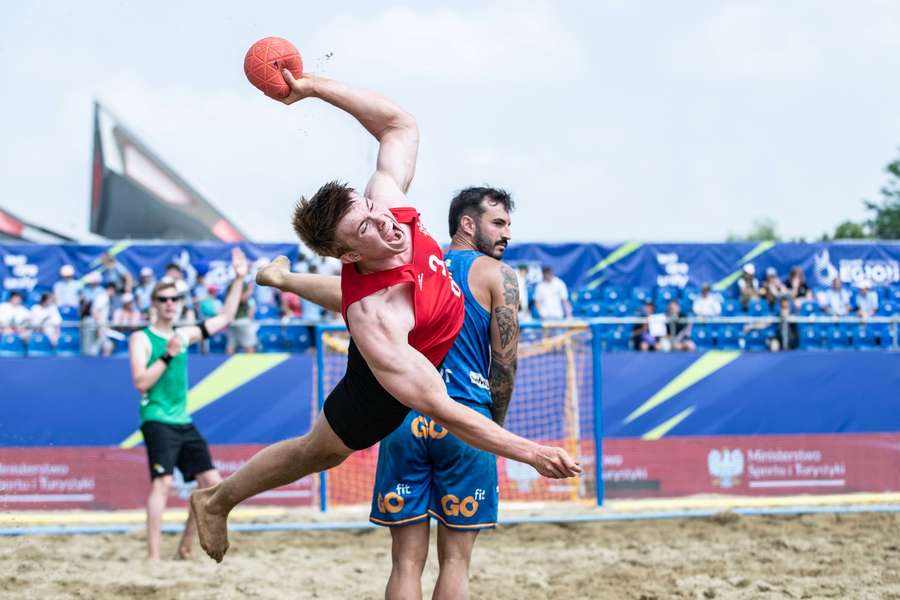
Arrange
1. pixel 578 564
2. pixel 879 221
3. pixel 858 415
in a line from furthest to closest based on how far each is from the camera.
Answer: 1. pixel 879 221
2. pixel 858 415
3. pixel 578 564

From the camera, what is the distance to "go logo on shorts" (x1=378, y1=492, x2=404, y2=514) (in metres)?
3.93

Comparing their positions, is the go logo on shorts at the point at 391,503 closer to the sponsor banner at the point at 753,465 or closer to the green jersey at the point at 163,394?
the green jersey at the point at 163,394

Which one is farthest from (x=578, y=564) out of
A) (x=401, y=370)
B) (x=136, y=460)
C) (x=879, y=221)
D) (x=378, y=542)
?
(x=879, y=221)

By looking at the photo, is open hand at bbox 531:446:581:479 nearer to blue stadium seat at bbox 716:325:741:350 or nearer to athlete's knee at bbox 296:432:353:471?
athlete's knee at bbox 296:432:353:471

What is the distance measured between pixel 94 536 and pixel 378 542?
7.76ft

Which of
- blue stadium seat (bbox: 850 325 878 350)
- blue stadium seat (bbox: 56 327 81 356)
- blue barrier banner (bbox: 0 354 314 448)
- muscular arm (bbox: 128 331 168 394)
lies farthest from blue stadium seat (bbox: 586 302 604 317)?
muscular arm (bbox: 128 331 168 394)

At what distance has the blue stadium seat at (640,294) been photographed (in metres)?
14.4

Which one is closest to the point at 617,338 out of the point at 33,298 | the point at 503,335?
the point at 33,298

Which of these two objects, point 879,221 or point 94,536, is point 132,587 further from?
point 879,221

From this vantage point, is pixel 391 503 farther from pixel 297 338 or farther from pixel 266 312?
pixel 266 312

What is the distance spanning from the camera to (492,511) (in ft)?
13.1

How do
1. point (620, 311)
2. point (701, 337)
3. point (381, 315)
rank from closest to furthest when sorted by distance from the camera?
point (381, 315), point (701, 337), point (620, 311)

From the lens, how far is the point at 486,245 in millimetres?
4301

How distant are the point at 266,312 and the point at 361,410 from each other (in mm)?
9603
